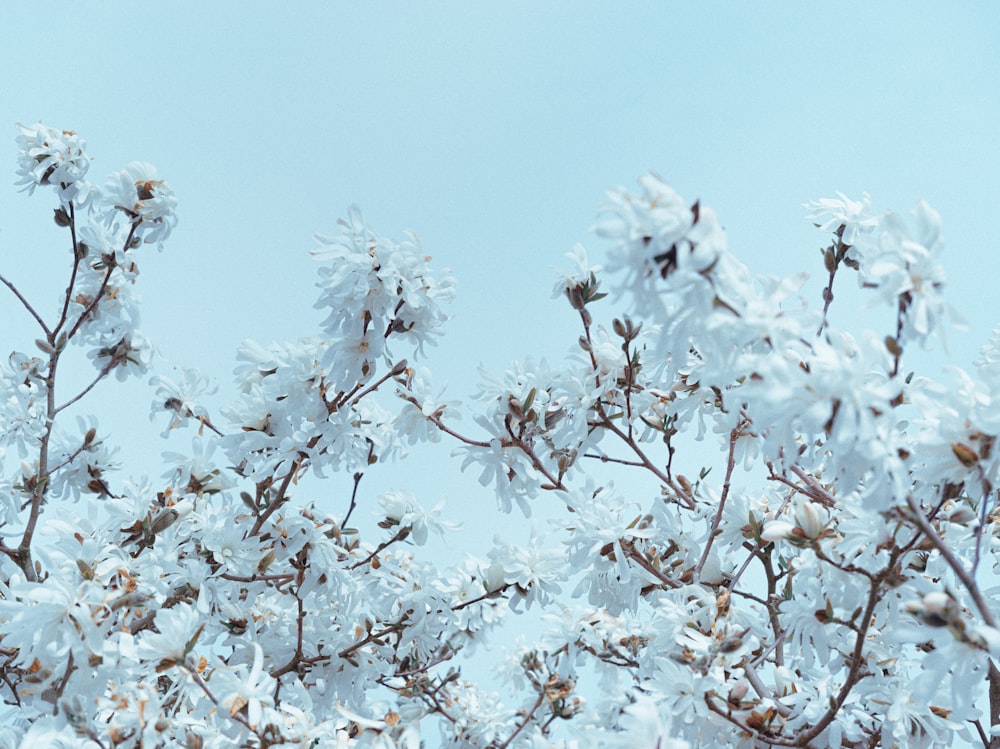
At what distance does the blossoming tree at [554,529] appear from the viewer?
3.01ft

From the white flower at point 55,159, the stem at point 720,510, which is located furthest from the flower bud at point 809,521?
the white flower at point 55,159

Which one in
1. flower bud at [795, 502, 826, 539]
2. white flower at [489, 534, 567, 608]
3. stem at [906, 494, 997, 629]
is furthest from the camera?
white flower at [489, 534, 567, 608]

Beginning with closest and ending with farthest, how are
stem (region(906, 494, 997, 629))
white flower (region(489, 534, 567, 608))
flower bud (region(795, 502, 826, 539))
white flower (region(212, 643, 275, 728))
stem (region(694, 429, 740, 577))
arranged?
stem (region(906, 494, 997, 629))
flower bud (region(795, 502, 826, 539))
white flower (region(212, 643, 275, 728))
stem (region(694, 429, 740, 577))
white flower (region(489, 534, 567, 608))

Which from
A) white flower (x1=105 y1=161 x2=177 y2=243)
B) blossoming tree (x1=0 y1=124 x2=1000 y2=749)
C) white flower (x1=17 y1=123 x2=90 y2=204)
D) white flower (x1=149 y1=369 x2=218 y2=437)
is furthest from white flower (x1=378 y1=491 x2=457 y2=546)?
white flower (x1=17 y1=123 x2=90 y2=204)

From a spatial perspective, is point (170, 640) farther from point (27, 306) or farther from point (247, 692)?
point (27, 306)

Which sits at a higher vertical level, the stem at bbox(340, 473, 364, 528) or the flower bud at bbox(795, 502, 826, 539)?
the stem at bbox(340, 473, 364, 528)

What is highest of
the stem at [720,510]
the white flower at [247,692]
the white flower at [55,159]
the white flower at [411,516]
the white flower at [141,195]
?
the white flower at [55,159]

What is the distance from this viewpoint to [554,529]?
191 centimetres

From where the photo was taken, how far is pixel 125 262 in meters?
2.53

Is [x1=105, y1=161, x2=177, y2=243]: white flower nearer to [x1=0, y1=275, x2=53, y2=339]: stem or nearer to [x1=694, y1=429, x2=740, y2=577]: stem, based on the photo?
[x1=0, y1=275, x2=53, y2=339]: stem

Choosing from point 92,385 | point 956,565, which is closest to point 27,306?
point 92,385

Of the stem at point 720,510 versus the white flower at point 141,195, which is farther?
the white flower at point 141,195

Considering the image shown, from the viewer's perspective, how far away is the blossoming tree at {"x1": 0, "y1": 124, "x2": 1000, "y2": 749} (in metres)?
0.92

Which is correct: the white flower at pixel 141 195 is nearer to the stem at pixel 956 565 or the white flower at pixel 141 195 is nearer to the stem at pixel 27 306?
the stem at pixel 27 306
